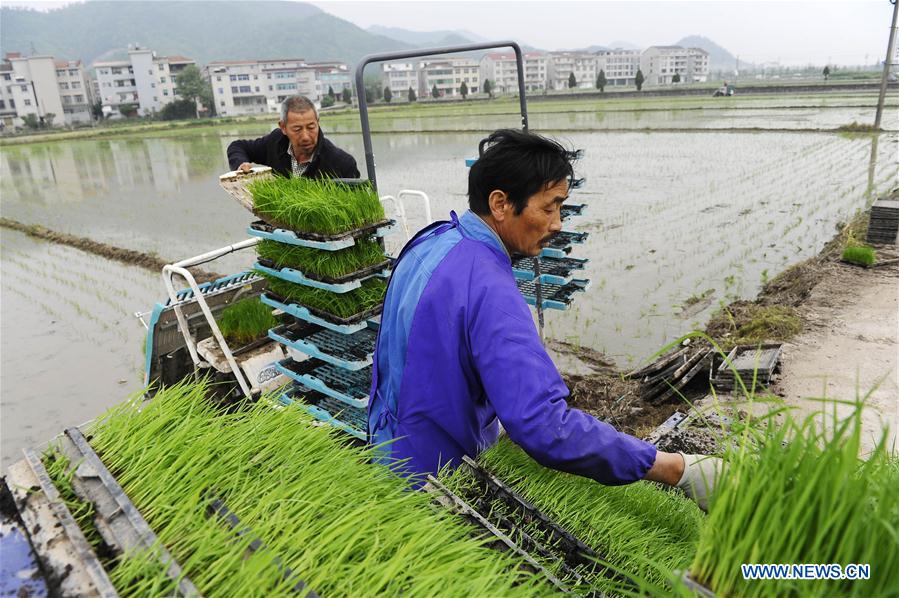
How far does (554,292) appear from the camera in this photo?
486 cm

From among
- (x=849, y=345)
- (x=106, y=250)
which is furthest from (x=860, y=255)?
(x=106, y=250)

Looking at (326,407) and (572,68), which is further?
(572,68)

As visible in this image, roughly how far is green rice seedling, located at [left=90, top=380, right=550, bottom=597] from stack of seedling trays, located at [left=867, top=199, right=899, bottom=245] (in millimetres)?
9878

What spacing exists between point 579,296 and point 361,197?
17.0ft

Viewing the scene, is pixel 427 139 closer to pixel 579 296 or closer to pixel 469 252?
pixel 579 296

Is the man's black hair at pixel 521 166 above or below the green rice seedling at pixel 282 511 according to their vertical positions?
above

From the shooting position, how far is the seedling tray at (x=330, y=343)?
12.2 feet

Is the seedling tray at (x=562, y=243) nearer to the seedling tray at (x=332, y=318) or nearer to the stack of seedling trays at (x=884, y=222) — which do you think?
the seedling tray at (x=332, y=318)

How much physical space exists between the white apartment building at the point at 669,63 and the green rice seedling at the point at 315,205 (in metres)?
134

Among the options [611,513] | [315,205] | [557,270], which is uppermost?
[315,205]

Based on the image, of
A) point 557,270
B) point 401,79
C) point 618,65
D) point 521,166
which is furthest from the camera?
point 618,65

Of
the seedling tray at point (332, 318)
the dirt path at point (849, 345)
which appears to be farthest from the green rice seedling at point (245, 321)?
the dirt path at point (849, 345)

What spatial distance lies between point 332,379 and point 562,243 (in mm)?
2168

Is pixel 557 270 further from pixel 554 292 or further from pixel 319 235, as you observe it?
pixel 319 235
